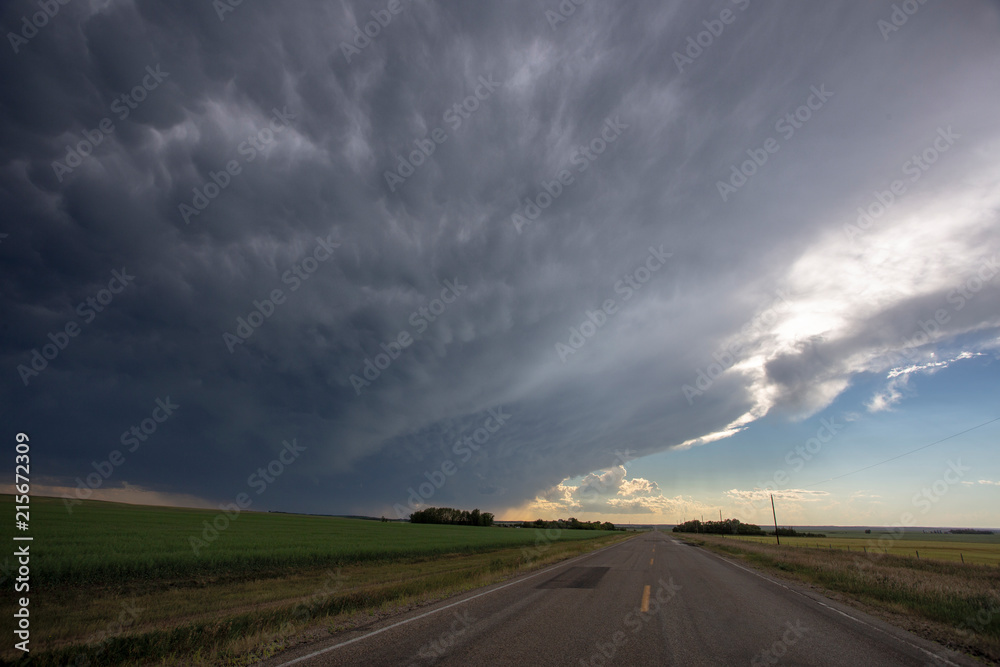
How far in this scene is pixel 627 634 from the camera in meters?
7.99

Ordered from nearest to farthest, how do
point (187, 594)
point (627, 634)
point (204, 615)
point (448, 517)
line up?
1. point (627, 634)
2. point (204, 615)
3. point (187, 594)
4. point (448, 517)

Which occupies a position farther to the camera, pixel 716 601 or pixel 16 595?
pixel 16 595

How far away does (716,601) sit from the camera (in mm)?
11773

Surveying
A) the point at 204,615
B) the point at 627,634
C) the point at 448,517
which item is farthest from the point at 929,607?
the point at 448,517

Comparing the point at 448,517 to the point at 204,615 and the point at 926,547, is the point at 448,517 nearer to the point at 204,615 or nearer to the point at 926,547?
the point at 926,547

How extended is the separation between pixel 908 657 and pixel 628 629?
4.41 m

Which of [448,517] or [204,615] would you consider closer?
[204,615]

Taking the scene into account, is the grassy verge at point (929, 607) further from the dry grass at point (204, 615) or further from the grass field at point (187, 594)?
the grass field at point (187, 594)

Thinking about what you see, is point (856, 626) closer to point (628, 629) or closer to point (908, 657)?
point (908, 657)

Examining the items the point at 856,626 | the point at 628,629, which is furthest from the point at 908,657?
the point at 628,629

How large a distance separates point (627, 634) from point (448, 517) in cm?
14626

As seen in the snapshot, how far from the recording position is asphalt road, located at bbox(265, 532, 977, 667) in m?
6.70

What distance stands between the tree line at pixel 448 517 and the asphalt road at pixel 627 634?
140 m

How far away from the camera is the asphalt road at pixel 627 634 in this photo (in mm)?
6699
